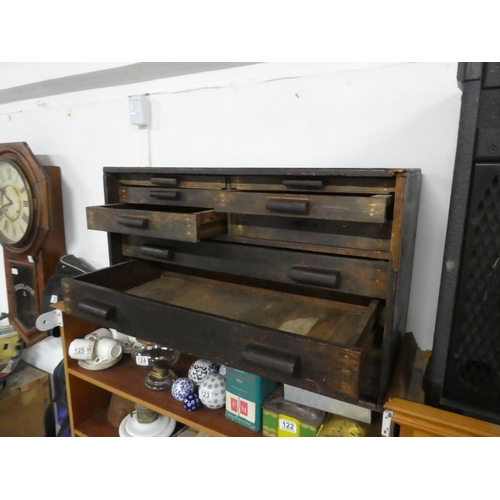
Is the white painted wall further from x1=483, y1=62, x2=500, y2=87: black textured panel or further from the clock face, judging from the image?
x1=483, y1=62, x2=500, y2=87: black textured panel

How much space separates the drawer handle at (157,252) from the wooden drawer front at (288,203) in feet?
0.54

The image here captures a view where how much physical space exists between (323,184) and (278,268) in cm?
25

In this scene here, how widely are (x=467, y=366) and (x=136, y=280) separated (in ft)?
3.22

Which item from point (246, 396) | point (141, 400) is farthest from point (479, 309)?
point (141, 400)

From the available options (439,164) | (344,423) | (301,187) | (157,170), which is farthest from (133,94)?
(344,423)

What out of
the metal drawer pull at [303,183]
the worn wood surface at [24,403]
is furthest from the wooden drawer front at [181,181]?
the worn wood surface at [24,403]

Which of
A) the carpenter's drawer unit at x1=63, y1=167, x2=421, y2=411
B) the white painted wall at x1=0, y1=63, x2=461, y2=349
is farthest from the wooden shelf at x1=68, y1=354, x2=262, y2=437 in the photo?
the white painted wall at x1=0, y1=63, x2=461, y2=349

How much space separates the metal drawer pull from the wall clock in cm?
125

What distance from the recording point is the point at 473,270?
719 mm

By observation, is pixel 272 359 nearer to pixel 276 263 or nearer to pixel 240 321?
pixel 240 321

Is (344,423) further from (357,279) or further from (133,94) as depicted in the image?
(133,94)

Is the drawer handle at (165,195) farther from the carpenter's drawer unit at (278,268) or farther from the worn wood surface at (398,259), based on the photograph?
the worn wood surface at (398,259)

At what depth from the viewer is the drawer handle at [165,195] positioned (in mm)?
1042
